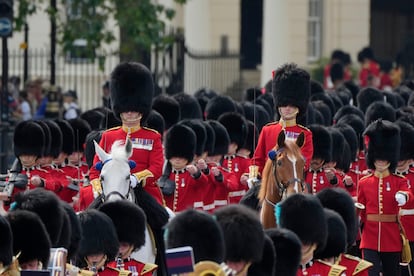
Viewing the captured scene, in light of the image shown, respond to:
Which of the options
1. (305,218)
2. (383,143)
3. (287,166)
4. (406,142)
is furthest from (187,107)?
(305,218)

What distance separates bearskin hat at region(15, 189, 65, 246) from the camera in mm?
8641

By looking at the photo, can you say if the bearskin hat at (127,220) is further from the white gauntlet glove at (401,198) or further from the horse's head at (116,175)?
the white gauntlet glove at (401,198)

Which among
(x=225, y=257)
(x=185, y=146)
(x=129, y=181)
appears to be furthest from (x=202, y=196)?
(x=225, y=257)

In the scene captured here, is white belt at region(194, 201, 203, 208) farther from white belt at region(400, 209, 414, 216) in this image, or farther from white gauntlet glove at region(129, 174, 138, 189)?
white gauntlet glove at region(129, 174, 138, 189)

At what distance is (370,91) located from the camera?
18547mm

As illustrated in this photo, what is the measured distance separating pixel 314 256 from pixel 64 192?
424cm

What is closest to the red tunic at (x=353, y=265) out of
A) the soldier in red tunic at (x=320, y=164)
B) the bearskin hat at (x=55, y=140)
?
the soldier in red tunic at (x=320, y=164)

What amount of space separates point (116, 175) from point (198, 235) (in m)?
2.34

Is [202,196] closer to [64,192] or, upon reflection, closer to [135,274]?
[64,192]

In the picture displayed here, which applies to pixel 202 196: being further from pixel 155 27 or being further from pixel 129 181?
pixel 155 27

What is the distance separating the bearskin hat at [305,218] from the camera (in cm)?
883

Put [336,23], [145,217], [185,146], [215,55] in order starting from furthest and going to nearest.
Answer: [336,23] → [215,55] → [185,146] → [145,217]

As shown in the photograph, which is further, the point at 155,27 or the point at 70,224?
the point at 155,27

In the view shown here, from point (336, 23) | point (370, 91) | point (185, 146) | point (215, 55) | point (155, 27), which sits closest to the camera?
point (185, 146)
